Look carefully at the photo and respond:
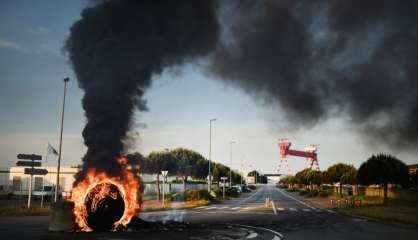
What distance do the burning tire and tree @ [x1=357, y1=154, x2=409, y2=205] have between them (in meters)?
32.8

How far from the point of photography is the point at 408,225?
22344 millimetres

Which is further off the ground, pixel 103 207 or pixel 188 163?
pixel 188 163

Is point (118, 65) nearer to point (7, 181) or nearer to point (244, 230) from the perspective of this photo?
point (244, 230)

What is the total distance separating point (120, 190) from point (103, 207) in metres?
1.18

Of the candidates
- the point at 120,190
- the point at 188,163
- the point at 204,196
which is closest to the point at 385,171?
the point at 204,196

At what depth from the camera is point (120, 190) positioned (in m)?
19.6

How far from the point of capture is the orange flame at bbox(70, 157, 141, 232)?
18703 mm

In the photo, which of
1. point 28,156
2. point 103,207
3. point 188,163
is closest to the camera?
point 103,207

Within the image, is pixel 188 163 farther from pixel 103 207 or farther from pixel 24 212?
pixel 103 207

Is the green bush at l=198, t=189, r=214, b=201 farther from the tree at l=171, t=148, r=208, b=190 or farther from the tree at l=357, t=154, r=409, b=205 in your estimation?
the tree at l=171, t=148, r=208, b=190

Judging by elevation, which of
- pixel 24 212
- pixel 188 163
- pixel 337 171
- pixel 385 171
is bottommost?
pixel 24 212

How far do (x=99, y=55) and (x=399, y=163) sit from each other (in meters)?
35.5

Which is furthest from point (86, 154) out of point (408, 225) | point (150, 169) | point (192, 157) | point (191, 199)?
point (192, 157)

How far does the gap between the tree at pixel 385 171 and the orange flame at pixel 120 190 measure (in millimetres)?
31508
